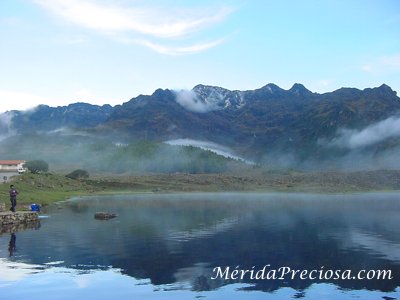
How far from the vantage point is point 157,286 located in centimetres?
3297

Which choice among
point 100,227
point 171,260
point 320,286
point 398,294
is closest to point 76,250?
point 171,260

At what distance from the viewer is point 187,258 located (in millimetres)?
42906

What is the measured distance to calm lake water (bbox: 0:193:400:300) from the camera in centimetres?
3156

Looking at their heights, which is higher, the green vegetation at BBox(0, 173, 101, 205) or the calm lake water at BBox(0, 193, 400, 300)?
the green vegetation at BBox(0, 173, 101, 205)

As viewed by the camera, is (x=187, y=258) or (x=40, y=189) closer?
(x=187, y=258)

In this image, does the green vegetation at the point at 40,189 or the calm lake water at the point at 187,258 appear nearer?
the calm lake water at the point at 187,258

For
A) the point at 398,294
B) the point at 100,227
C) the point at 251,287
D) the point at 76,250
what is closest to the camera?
the point at 398,294

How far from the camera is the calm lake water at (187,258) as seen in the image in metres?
31.6

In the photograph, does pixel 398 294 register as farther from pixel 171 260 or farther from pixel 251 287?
pixel 171 260

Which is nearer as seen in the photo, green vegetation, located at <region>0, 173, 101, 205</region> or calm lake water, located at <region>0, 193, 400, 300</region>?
calm lake water, located at <region>0, 193, 400, 300</region>

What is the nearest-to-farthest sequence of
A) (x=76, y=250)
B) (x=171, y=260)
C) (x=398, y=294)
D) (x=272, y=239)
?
(x=398, y=294) → (x=171, y=260) → (x=76, y=250) → (x=272, y=239)

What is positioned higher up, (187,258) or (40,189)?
(40,189)

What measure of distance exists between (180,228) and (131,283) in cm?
3367

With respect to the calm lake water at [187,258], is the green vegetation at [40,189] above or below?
above
